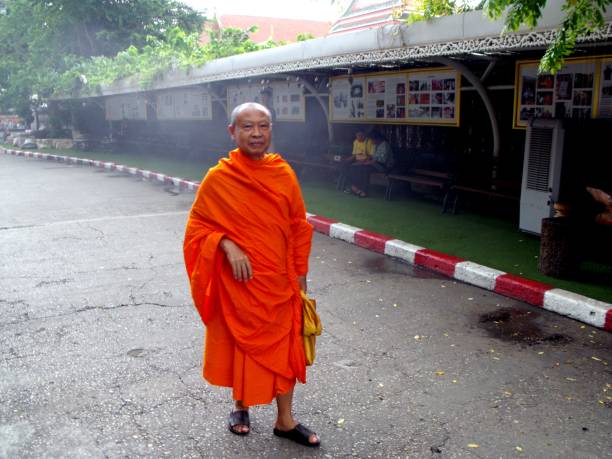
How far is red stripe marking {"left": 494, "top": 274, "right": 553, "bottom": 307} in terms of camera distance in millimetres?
5336

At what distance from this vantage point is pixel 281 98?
1421cm

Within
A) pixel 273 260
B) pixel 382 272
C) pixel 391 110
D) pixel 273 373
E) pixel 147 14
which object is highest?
pixel 147 14

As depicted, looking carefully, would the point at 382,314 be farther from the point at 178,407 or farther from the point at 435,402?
the point at 178,407

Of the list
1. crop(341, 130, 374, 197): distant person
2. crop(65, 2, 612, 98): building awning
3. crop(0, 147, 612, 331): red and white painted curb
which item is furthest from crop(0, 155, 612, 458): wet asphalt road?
crop(341, 130, 374, 197): distant person


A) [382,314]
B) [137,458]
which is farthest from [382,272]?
[137,458]

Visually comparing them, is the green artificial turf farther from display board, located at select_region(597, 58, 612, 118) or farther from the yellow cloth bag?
the yellow cloth bag

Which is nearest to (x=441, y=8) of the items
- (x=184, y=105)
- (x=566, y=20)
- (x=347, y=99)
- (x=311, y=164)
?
(x=566, y=20)

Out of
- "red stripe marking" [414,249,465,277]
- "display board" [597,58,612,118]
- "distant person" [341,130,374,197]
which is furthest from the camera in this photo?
"distant person" [341,130,374,197]

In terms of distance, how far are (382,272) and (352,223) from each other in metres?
2.22

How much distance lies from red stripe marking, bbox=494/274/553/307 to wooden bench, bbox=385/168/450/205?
11.6 ft

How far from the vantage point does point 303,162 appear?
13.4 m

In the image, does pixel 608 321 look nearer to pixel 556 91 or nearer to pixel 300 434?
pixel 300 434

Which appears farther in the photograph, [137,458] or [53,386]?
[53,386]

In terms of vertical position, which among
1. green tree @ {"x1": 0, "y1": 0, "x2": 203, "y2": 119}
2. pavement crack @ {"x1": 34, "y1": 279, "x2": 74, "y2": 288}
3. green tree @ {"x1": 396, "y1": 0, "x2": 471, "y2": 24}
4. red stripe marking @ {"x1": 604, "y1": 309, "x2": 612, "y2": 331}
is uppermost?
green tree @ {"x1": 0, "y1": 0, "x2": 203, "y2": 119}
